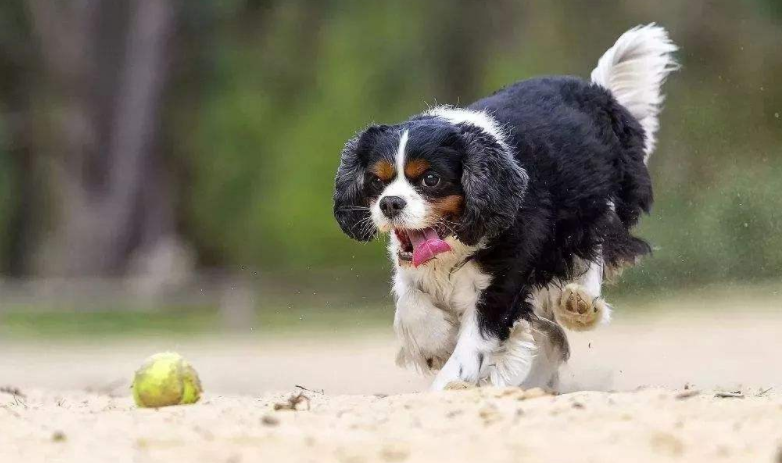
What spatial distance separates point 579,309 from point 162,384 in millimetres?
2370

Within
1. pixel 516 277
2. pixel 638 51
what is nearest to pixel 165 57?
pixel 638 51

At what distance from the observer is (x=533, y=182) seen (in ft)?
22.8

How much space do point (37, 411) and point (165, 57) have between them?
17856 millimetres

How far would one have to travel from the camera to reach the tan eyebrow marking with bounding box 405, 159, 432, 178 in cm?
659

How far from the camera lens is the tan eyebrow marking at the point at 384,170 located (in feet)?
21.9

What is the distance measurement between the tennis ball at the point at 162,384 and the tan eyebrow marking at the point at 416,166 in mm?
1422

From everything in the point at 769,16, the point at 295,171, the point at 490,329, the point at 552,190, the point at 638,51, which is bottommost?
the point at 490,329

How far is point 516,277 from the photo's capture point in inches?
269

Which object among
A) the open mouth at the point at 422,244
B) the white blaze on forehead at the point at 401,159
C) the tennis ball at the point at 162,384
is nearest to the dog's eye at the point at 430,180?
the white blaze on forehead at the point at 401,159

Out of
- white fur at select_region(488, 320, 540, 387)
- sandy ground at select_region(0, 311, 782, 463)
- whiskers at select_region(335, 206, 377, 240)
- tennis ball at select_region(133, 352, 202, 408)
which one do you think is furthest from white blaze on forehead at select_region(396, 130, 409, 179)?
tennis ball at select_region(133, 352, 202, 408)

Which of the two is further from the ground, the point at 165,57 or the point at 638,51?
the point at 165,57

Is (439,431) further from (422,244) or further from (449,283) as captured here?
A: (449,283)

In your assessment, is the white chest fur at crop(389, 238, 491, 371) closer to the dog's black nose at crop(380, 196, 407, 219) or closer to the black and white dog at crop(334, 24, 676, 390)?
the black and white dog at crop(334, 24, 676, 390)

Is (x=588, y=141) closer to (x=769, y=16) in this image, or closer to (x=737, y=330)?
(x=737, y=330)
